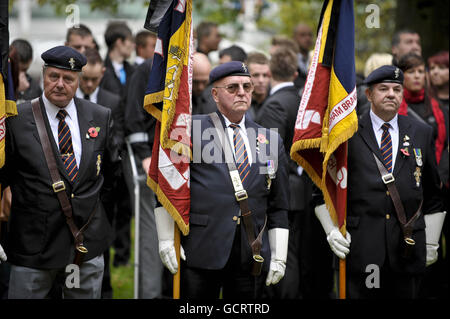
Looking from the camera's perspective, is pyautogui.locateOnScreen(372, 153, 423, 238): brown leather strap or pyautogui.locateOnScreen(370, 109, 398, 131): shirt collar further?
pyautogui.locateOnScreen(370, 109, 398, 131): shirt collar

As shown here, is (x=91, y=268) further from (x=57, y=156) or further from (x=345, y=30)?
(x=345, y=30)

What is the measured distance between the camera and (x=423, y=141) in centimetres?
596

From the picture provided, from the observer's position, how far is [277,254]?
546 centimetres

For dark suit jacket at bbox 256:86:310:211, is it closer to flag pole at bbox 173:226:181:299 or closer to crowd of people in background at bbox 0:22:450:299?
crowd of people in background at bbox 0:22:450:299

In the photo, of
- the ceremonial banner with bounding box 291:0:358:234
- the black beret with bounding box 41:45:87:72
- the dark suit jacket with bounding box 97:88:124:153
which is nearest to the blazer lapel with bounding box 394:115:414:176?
the ceremonial banner with bounding box 291:0:358:234

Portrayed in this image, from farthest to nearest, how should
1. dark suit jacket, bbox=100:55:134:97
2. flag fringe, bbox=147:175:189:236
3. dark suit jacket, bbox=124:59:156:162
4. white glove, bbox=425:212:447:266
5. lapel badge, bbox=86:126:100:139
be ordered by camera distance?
dark suit jacket, bbox=100:55:134:97, dark suit jacket, bbox=124:59:156:162, white glove, bbox=425:212:447:266, lapel badge, bbox=86:126:100:139, flag fringe, bbox=147:175:189:236

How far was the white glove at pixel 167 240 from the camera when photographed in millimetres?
5277

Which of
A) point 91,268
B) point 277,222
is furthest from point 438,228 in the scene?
point 91,268

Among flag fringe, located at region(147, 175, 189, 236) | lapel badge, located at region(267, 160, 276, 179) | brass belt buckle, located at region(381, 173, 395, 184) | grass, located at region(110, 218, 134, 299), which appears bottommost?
grass, located at region(110, 218, 134, 299)

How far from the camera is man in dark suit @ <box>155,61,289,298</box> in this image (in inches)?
208

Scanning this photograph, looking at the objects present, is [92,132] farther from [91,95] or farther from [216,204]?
[91,95]

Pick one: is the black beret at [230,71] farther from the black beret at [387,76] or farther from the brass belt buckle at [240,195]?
the black beret at [387,76]

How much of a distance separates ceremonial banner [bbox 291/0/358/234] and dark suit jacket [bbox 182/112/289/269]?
435 millimetres

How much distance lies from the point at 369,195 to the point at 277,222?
2.69ft
